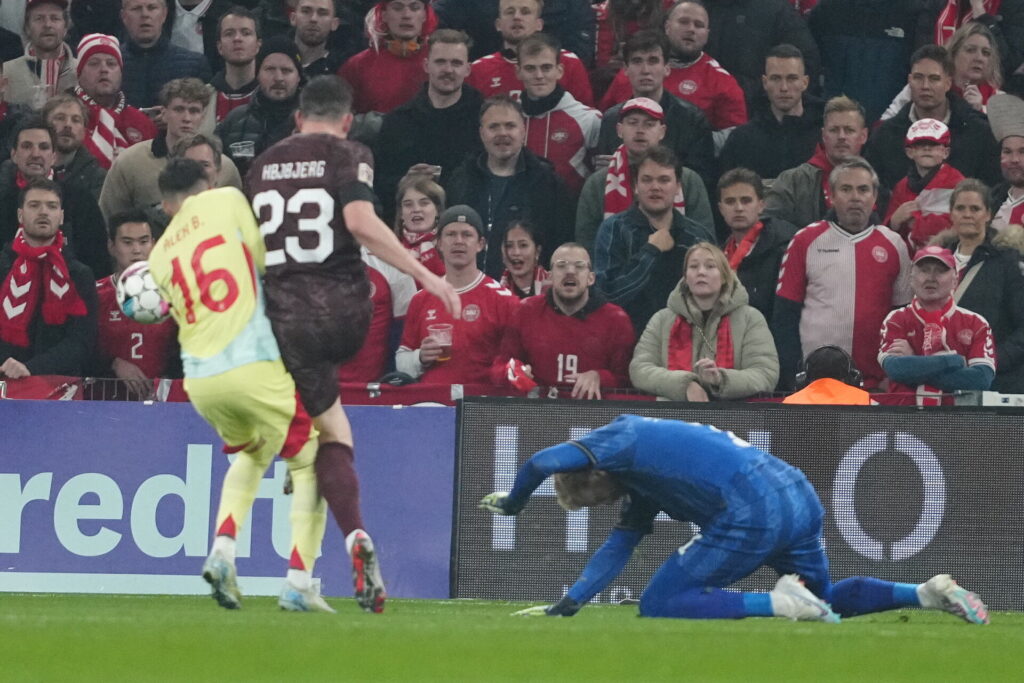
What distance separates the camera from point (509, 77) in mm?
14320

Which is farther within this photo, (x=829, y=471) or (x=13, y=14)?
(x=13, y=14)

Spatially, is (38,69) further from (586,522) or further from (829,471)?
(829,471)

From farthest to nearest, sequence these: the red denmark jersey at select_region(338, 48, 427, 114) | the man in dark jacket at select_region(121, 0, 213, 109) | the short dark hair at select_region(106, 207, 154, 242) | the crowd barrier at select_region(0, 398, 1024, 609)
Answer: the man in dark jacket at select_region(121, 0, 213, 109)
the red denmark jersey at select_region(338, 48, 427, 114)
the short dark hair at select_region(106, 207, 154, 242)
the crowd barrier at select_region(0, 398, 1024, 609)

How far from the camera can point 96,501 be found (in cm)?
1133

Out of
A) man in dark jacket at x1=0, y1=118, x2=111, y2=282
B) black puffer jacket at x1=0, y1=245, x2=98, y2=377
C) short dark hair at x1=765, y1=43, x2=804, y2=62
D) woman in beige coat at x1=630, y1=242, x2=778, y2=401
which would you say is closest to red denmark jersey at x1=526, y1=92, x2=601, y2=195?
short dark hair at x1=765, y1=43, x2=804, y2=62

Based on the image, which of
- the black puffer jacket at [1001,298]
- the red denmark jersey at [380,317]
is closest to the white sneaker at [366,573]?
the red denmark jersey at [380,317]

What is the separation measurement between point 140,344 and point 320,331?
4359mm

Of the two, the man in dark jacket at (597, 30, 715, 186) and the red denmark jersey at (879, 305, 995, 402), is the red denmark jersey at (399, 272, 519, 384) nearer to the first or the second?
the man in dark jacket at (597, 30, 715, 186)

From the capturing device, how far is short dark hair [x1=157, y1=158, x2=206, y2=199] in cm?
845

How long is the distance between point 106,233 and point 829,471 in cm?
539

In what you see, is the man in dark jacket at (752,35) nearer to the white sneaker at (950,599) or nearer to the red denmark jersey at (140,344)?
the red denmark jersey at (140,344)

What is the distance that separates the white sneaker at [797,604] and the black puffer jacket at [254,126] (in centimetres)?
660

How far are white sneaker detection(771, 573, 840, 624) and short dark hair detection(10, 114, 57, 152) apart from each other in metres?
6.96

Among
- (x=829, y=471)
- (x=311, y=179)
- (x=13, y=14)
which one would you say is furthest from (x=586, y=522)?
(x=13, y=14)
